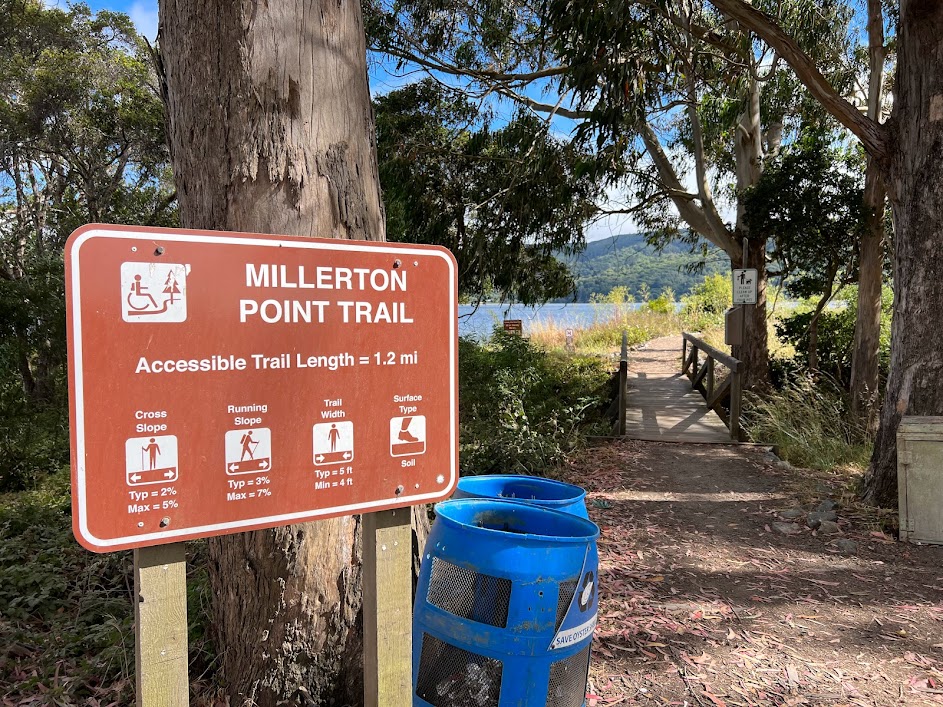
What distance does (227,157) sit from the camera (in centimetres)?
227

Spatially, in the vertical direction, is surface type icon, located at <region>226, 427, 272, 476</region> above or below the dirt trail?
above

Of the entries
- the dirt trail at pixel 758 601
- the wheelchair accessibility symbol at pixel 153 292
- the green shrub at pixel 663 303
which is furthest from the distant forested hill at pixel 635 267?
the wheelchair accessibility symbol at pixel 153 292

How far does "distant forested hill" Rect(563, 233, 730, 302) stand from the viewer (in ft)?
44.7

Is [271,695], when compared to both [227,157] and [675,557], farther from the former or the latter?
[675,557]

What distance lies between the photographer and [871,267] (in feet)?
30.5

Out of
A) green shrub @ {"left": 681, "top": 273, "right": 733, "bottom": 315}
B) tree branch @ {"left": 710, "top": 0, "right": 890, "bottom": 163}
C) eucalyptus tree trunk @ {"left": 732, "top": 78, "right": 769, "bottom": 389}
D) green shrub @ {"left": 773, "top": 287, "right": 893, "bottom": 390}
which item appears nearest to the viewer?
tree branch @ {"left": 710, "top": 0, "right": 890, "bottom": 163}

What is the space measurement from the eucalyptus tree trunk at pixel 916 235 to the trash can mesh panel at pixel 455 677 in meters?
4.56

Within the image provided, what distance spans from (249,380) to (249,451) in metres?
0.15

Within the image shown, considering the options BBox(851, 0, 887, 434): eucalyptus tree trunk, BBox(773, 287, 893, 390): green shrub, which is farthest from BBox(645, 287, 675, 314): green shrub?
BBox(851, 0, 887, 434): eucalyptus tree trunk

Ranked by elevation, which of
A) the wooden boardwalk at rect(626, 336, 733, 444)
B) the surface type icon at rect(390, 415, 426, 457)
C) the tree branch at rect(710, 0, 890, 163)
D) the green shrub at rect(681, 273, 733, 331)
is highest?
the tree branch at rect(710, 0, 890, 163)

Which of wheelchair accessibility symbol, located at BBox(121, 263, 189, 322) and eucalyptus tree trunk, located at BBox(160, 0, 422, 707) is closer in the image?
wheelchair accessibility symbol, located at BBox(121, 263, 189, 322)

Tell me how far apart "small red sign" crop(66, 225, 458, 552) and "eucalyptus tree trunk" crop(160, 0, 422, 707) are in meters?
0.76

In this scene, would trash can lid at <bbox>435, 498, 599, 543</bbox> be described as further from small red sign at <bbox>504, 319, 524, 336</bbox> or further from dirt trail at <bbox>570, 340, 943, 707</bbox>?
small red sign at <bbox>504, 319, 524, 336</bbox>

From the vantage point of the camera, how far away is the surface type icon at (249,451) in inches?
57.8
